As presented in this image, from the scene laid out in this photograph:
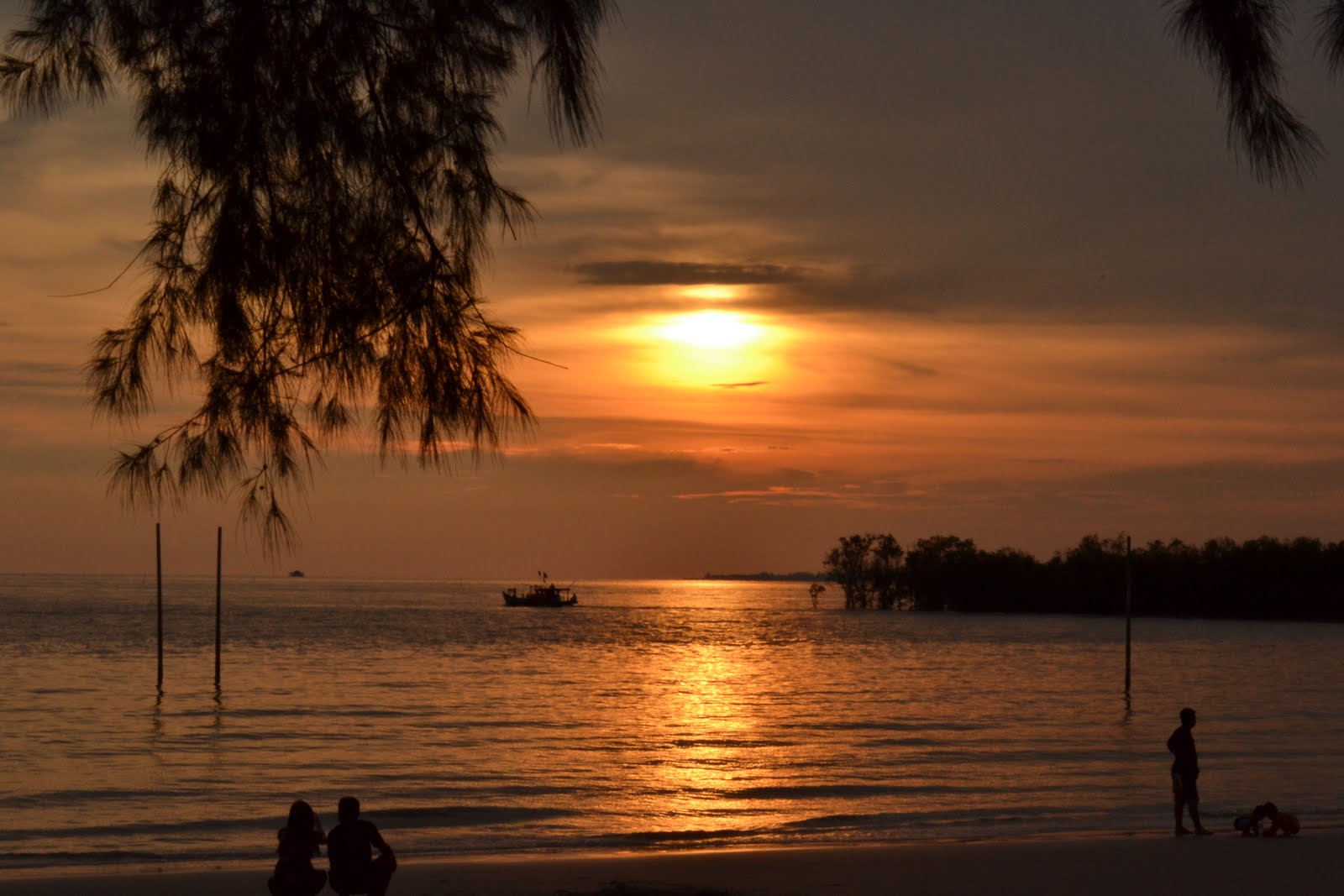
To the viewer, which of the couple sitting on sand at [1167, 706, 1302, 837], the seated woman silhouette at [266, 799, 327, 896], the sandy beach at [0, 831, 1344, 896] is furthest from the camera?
the couple sitting on sand at [1167, 706, 1302, 837]

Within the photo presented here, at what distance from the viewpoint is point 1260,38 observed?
7.16 metres

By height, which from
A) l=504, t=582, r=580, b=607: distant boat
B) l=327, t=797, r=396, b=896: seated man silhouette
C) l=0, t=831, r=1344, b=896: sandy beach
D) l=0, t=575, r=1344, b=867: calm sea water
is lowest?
l=504, t=582, r=580, b=607: distant boat

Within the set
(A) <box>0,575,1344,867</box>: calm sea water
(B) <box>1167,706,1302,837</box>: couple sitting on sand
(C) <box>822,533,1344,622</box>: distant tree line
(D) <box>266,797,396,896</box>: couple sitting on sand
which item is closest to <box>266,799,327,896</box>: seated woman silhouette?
(D) <box>266,797,396,896</box>: couple sitting on sand

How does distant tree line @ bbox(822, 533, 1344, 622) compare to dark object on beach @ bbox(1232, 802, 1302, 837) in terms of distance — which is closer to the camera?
dark object on beach @ bbox(1232, 802, 1302, 837)

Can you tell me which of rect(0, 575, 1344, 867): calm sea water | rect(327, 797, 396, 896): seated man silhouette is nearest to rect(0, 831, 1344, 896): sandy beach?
rect(0, 575, 1344, 867): calm sea water

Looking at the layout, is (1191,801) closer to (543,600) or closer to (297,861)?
(297,861)

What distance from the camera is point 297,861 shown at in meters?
10.5

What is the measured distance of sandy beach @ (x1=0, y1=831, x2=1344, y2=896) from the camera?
15734 millimetres

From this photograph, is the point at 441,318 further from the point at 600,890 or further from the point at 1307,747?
the point at 1307,747

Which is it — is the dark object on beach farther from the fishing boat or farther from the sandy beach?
the fishing boat

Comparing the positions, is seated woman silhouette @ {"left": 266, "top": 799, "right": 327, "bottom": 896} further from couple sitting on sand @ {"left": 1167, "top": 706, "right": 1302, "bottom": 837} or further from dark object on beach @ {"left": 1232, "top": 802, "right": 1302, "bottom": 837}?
dark object on beach @ {"left": 1232, "top": 802, "right": 1302, "bottom": 837}

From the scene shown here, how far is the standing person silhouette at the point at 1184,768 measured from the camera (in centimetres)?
1772

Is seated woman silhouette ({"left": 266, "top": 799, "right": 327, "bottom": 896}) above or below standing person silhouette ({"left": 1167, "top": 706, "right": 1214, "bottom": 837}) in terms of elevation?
above

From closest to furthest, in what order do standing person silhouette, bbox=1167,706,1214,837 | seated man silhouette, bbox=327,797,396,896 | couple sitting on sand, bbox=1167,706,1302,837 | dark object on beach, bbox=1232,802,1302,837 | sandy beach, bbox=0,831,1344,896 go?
seated man silhouette, bbox=327,797,396,896 → sandy beach, bbox=0,831,1344,896 → standing person silhouette, bbox=1167,706,1214,837 → couple sitting on sand, bbox=1167,706,1302,837 → dark object on beach, bbox=1232,802,1302,837
